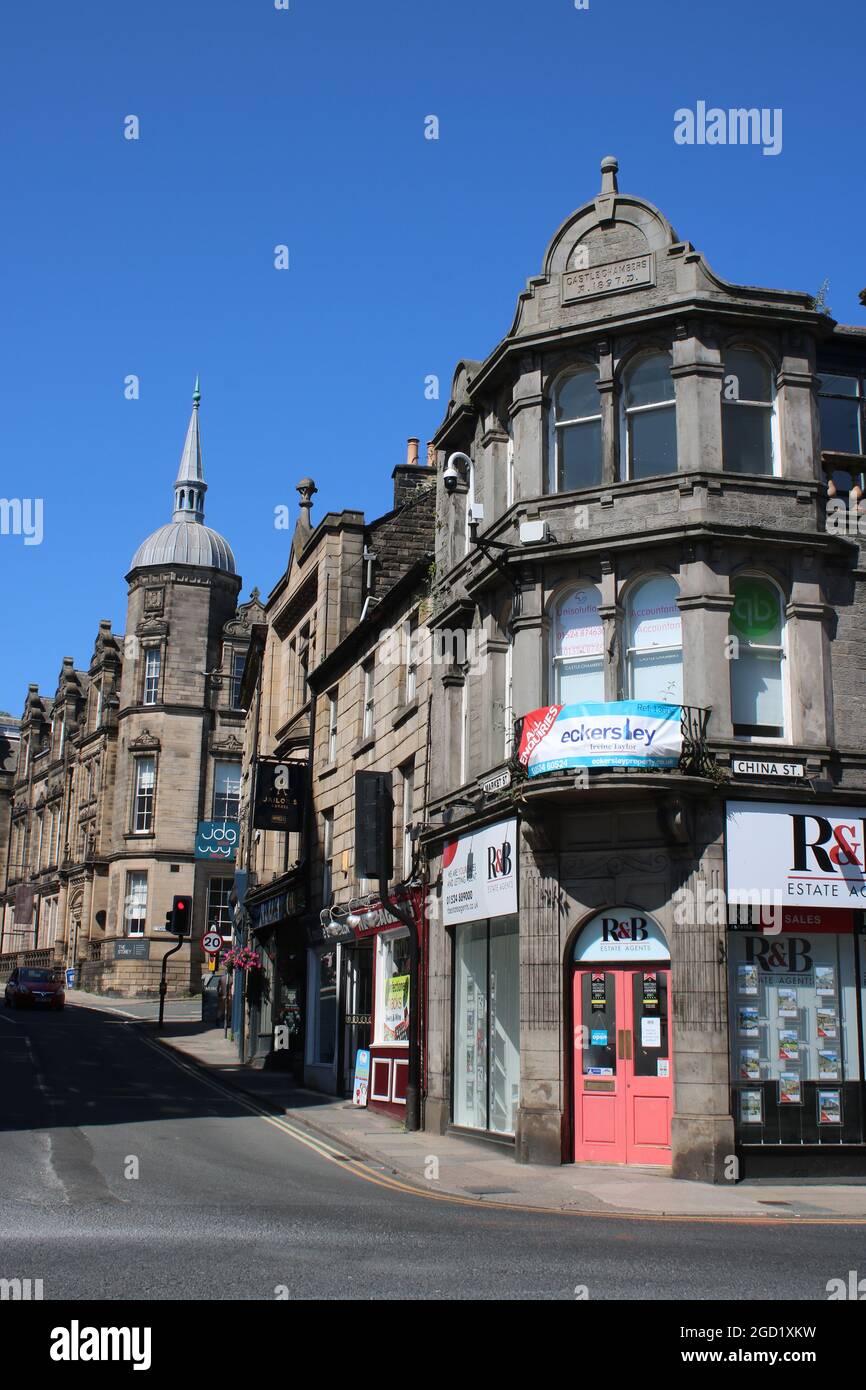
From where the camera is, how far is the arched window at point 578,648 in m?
19.6

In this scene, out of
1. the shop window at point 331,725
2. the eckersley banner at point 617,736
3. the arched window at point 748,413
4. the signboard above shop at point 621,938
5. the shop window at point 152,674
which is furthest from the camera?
the shop window at point 152,674

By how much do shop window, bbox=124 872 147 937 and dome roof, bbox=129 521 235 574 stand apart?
15571 mm

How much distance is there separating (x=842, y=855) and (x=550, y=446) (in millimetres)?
7340

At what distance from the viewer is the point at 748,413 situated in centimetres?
1970

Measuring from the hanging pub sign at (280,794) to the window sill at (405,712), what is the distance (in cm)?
723

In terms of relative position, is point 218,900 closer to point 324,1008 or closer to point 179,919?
point 179,919

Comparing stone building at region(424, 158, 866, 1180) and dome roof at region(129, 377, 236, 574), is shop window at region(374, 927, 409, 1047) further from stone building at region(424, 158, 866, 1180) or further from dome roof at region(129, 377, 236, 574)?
dome roof at region(129, 377, 236, 574)

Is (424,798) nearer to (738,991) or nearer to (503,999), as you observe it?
(503,999)

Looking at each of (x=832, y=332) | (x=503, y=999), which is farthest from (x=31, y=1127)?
(x=832, y=332)

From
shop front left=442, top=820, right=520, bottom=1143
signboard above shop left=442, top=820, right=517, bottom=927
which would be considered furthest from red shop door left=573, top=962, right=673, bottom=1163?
signboard above shop left=442, top=820, right=517, bottom=927

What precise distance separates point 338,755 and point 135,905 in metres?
36.9

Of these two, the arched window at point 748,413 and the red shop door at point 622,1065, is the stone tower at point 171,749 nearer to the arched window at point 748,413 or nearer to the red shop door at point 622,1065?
the red shop door at point 622,1065

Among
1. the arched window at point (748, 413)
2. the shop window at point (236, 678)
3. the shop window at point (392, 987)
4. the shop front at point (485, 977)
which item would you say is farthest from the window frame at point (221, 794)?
the arched window at point (748, 413)
